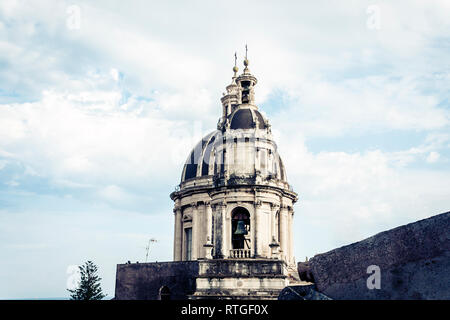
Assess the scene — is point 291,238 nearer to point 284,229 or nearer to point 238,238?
point 284,229

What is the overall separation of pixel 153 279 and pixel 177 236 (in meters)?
16.6

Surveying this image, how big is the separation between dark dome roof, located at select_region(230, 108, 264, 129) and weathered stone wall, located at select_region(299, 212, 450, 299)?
32116 mm

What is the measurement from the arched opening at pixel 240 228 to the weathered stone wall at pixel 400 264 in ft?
92.8

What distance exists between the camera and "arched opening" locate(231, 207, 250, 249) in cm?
3519

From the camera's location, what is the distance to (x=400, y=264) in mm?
6312

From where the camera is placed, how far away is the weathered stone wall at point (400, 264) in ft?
19.9

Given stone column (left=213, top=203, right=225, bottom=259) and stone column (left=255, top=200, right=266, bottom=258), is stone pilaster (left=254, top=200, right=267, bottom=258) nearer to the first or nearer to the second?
stone column (left=255, top=200, right=266, bottom=258)

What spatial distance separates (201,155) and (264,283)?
939 inches

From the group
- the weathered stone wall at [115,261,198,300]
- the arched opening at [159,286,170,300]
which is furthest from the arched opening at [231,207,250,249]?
the arched opening at [159,286,170,300]

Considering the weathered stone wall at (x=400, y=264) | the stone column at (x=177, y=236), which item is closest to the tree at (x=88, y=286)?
the stone column at (x=177, y=236)

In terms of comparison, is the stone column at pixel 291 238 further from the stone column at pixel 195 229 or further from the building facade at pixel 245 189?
the stone column at pixel 195 229
